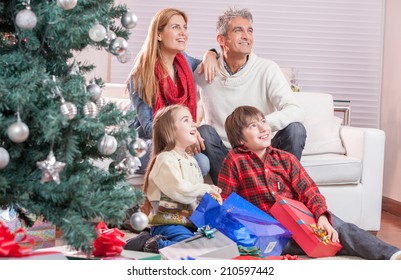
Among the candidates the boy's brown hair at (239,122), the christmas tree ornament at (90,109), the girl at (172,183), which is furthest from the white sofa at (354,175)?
the christmas tree ornament at (90,109)

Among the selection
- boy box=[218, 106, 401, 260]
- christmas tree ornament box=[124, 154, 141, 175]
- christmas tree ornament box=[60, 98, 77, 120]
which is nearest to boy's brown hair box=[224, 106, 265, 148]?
boy box=[218, 106, 401, 260]

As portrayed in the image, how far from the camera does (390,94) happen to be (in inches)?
197

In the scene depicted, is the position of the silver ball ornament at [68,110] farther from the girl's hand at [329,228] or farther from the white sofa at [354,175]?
the white sofa at [354,175]

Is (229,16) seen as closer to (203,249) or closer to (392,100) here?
(203,249)

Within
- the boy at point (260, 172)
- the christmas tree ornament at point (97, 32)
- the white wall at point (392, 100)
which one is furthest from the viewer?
the white wall at point (392, 100)

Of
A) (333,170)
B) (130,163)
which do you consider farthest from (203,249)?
(333,170)

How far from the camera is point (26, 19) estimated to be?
1657 mm

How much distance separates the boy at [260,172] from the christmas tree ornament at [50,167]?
4.30 ft

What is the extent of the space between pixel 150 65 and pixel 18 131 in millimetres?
1589

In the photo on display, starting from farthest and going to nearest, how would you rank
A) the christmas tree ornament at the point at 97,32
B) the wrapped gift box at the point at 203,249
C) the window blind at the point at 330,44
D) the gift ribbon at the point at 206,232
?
the window blind at the point at 330,44, the gift ribbon at the point at 206,232, the wrapped gift box at the point at 203,249, the christmas tree ornament at the point at 97,32

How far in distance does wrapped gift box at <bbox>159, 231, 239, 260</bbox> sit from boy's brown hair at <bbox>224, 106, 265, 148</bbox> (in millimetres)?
580

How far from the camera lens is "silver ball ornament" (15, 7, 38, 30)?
1.66m

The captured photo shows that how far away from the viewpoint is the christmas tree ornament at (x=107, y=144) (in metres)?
1.74

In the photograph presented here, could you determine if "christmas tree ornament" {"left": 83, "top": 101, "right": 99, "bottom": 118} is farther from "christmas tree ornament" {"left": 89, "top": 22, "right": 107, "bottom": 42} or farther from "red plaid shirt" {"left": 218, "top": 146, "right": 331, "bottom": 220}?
"red plaid shirt" {"left": 218, "top": 146, "right": 331, "bottom": 220}
